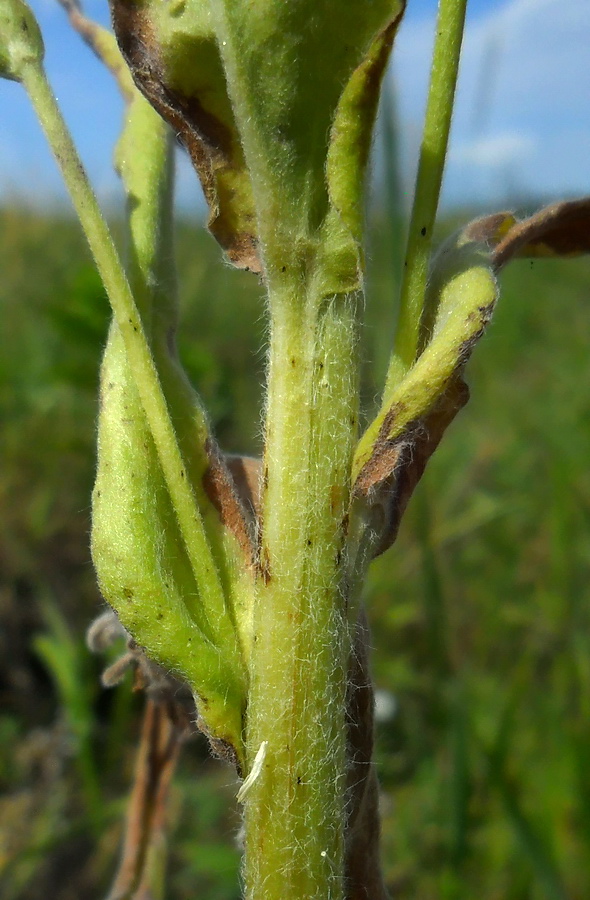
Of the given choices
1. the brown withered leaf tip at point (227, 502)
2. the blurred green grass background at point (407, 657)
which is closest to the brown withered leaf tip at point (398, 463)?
the brown withered leaf tip at point (227, 502)

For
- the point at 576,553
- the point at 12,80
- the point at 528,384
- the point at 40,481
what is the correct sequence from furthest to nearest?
the point at 528,384
the point at 40,481
the point at 576,553
the point at 12,80

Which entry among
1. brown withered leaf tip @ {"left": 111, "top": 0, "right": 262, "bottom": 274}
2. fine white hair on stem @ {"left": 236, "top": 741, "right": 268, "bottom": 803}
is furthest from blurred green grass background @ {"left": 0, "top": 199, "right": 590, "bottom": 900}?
fine white hair on stem @ {"left": 236, "top": 741, "right": 268, "bottom": 803}

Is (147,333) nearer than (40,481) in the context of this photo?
Yes

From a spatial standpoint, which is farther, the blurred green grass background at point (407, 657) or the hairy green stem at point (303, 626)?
the blurred green grass background at point (407, 657)

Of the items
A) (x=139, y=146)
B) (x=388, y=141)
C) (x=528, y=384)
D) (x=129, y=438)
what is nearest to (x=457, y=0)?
(x=139, y=146)

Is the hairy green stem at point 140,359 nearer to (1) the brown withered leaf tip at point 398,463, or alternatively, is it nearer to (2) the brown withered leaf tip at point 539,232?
(1) the brown withered leaf tip at point 398,463

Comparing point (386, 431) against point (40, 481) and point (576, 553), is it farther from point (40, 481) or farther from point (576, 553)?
point (40, 481)

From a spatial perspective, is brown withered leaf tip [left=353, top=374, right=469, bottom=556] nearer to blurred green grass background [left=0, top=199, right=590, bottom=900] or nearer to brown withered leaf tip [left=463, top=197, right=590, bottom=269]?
brown withered leaf tip [left=463, top=197, right=590, bottom=269]
